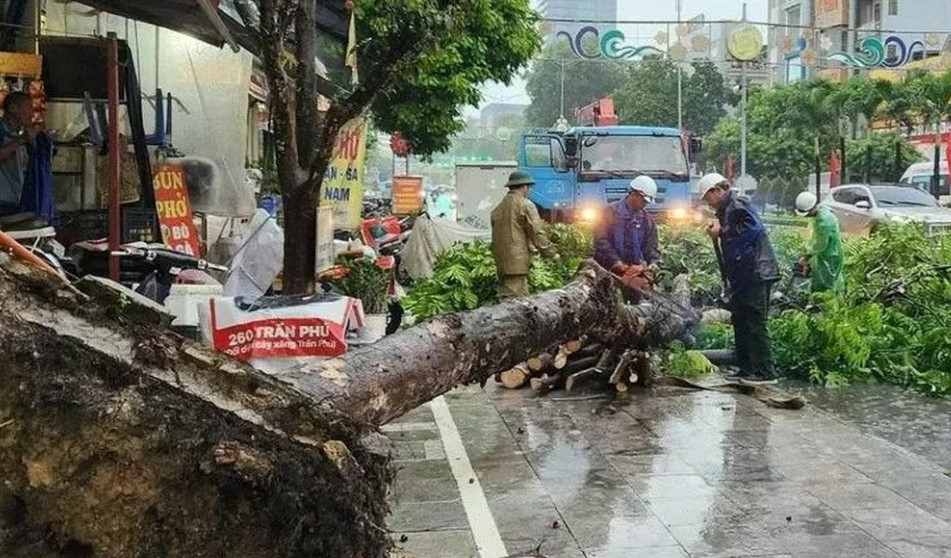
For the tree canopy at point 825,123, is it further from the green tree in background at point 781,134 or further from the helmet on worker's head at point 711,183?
the helmet on worker's head at point 711,183

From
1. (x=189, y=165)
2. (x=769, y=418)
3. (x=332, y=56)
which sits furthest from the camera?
(x=332, y=56)

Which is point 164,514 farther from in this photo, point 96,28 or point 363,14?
point 363,14

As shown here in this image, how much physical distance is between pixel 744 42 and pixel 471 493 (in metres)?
23.0

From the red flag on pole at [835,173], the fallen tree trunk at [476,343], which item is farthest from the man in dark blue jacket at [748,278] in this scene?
the red flag on pole at [835,173]

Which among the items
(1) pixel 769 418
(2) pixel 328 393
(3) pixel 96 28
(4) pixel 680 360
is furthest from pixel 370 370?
(3) pixel 96 28

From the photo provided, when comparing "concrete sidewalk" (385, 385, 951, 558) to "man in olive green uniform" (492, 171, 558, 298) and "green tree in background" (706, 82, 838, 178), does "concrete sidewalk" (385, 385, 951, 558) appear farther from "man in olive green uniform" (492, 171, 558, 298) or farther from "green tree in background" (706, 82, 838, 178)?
"green tree in background" (706, 82, 838, 178)

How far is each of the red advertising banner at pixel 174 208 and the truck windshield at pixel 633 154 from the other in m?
10.6

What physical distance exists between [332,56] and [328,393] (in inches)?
441

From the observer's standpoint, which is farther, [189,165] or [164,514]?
[189,165]

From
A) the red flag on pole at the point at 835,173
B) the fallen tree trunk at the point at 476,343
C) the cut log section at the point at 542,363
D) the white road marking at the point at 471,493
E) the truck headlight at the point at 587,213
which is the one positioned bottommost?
the white road marking at the point at 471,493

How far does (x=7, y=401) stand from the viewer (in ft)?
8.76

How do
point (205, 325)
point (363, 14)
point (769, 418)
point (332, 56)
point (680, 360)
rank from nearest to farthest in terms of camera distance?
point (205, 325) → point (769, 418) → point (680, 360) → point (332, 56) → point (363, 14)

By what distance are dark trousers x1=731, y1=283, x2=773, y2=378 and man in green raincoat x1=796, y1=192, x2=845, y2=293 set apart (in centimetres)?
170

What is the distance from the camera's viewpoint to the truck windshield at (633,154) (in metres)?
19.6
